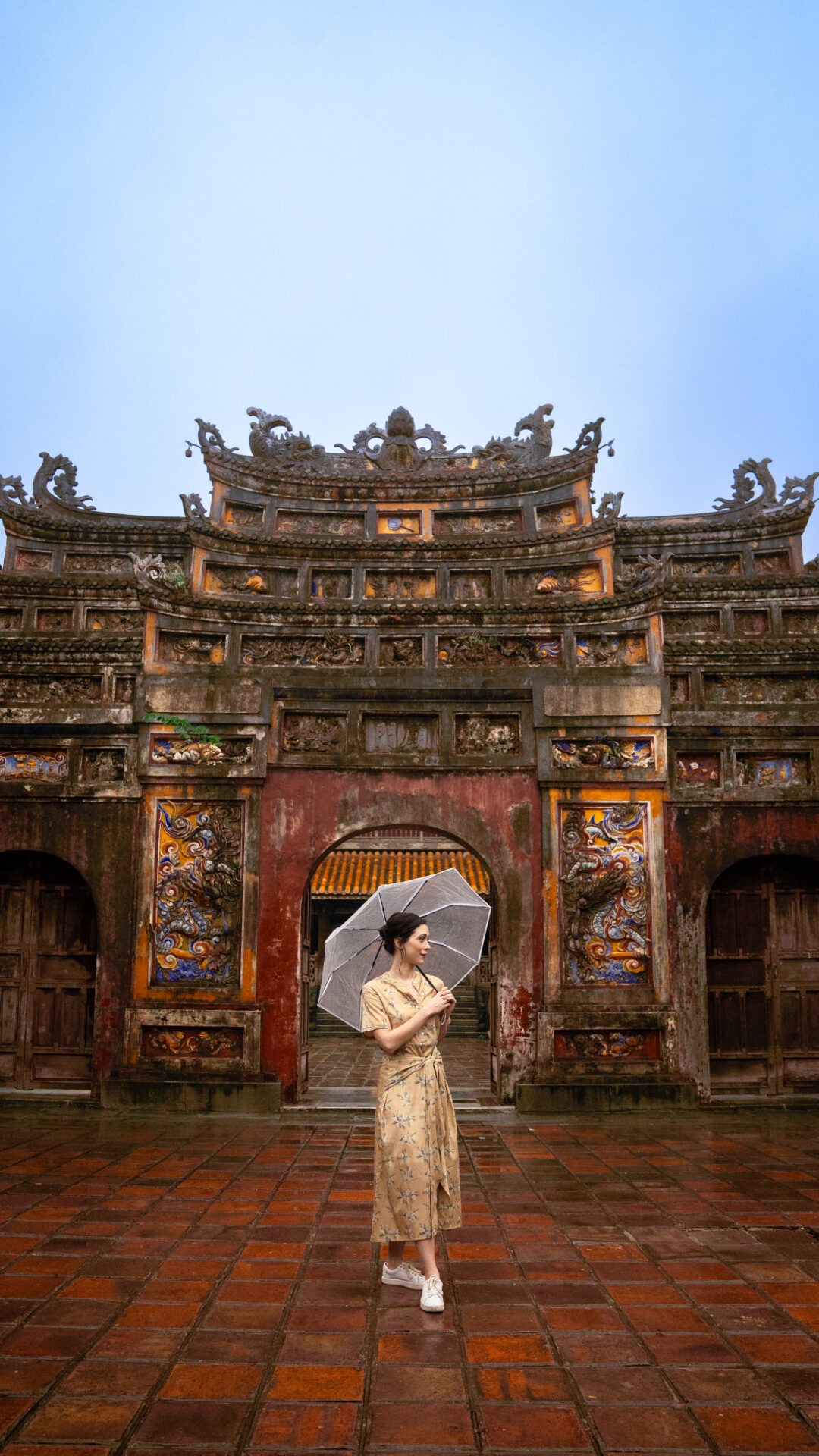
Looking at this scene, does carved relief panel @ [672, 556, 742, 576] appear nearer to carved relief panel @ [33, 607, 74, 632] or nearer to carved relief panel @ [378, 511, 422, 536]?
carved relief panel @ [378, 511, 422, 536]

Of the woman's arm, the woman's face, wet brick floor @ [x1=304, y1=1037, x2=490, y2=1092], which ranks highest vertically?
the woman's face

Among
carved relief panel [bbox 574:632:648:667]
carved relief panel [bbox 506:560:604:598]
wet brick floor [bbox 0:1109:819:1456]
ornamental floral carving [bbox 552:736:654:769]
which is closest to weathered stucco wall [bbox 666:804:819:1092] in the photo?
ornamental floral carving [bbox 552:736:654:769]

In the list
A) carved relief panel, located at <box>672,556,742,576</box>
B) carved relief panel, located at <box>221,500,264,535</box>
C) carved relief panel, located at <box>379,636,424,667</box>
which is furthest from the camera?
carved relief panel, located at <box>672,556,742,576</box>

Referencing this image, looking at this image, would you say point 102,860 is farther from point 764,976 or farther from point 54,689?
point 764,976

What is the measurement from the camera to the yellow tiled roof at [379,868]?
58.2ft

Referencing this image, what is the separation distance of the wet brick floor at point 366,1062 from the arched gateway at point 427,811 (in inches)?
74.2

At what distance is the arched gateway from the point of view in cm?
880

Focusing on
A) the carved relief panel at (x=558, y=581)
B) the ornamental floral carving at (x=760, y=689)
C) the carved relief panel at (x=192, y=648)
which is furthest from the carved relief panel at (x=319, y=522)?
the ornamental floral carving at (x=760, y=689)

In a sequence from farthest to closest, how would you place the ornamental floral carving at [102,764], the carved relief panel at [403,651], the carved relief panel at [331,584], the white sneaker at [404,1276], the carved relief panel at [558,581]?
the carved relief panel at [331,584] → the carved relief panel at [558,581] → the carved relief panel at [403,651] → the ornamental floral carving at [102,764] → the white sneaker at [404,1276]

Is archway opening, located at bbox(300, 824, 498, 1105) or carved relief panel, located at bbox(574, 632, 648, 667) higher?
carved relief panel, located at bbox(574, 632, 648, 667)

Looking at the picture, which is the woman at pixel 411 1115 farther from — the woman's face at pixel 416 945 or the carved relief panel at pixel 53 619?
the carved relief panel at pixel 53 619

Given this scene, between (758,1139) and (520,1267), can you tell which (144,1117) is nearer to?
(520,1267)

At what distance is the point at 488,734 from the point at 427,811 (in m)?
0.99

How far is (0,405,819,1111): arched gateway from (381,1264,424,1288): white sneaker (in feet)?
14.2
